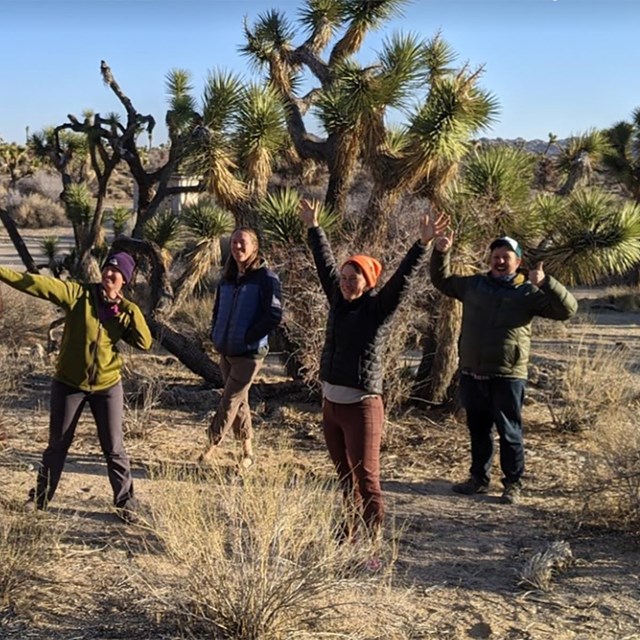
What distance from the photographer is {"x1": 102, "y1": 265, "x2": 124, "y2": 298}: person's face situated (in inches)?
189

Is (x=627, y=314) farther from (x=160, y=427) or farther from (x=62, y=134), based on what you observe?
(x=160, y=427)

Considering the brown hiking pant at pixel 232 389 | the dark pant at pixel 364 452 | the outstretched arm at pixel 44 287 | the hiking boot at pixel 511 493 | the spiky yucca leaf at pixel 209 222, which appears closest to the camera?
the dark pant at pixel 364 452

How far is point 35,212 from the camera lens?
32.1 m

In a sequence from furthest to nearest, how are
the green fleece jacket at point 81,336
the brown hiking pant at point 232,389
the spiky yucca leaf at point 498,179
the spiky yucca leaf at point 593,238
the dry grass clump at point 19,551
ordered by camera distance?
the spiky yucca leaf at point 498,179 < the spiky yucca leaf at point 593,238 < the brown hiking pant at point 232,389 < the green fleece jacket at point 81,336 < the dry grass clump at point 19,551

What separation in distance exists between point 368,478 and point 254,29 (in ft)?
20.7

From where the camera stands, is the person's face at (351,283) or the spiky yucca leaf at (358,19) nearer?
the person's face at (351,283)

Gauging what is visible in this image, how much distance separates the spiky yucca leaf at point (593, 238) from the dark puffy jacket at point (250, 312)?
2805 millimetres

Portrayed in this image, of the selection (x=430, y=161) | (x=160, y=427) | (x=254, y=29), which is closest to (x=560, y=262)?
(x=430, y=161)

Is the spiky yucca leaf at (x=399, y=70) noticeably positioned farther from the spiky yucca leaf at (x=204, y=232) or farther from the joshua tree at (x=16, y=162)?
the joshua tree at (x=16, y=162)

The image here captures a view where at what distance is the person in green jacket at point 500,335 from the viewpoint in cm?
534

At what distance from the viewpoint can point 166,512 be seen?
12.2ft

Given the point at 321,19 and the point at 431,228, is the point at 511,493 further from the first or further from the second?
the point at 321,19

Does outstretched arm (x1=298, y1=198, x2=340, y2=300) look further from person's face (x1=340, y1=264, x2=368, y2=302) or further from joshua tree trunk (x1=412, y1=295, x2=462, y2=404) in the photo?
joshua tree trunk (x1=412, y1=295, x2=462, y2=404)

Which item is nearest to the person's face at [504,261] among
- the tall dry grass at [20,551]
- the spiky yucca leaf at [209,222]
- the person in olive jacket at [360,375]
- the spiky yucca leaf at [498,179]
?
the person in olive jacket at [360,375]
